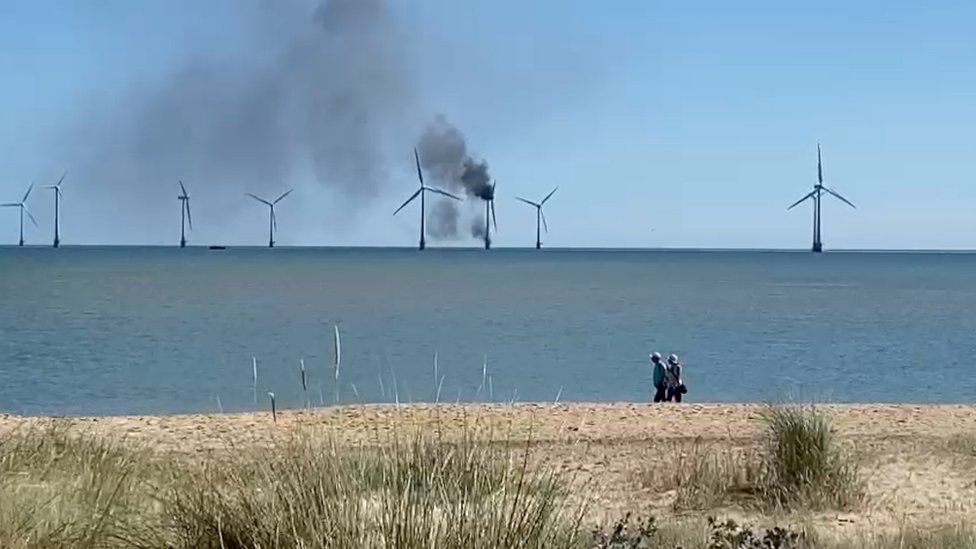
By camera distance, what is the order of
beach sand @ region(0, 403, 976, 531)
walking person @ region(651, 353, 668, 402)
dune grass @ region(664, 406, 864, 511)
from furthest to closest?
walking person @ region(651, 353, 668, 402), dune grass @ region(664, 406, 864, 511), beach sand @ region(0, 403, 976, 531)

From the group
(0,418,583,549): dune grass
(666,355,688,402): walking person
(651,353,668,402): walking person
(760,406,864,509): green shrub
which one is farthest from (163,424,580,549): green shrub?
(666,355,688,402): walking person

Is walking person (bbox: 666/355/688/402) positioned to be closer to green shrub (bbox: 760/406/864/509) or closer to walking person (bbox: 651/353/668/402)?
walking person (bbox: 651/353/668/402)

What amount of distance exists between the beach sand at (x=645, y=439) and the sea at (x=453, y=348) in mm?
594

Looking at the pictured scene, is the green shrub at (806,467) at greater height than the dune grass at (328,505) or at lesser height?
lesser

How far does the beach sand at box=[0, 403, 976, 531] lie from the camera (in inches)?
408

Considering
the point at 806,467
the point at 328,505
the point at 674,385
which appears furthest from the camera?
the point at 674,385

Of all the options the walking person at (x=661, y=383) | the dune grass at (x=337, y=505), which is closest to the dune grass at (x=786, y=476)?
the dune grass at (x=337, y=505)

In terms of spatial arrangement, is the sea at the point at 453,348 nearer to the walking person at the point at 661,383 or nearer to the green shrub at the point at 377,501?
the green shrub at the point at 377,501

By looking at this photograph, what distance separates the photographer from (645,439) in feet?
58.9

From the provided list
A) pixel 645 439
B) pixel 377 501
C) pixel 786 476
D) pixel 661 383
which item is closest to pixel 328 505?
pixel 377 501

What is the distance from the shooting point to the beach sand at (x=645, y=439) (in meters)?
10.4

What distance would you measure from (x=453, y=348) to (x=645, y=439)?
30376 millimetres

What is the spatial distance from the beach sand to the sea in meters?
0.59

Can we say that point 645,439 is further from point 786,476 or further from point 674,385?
point 674,385
